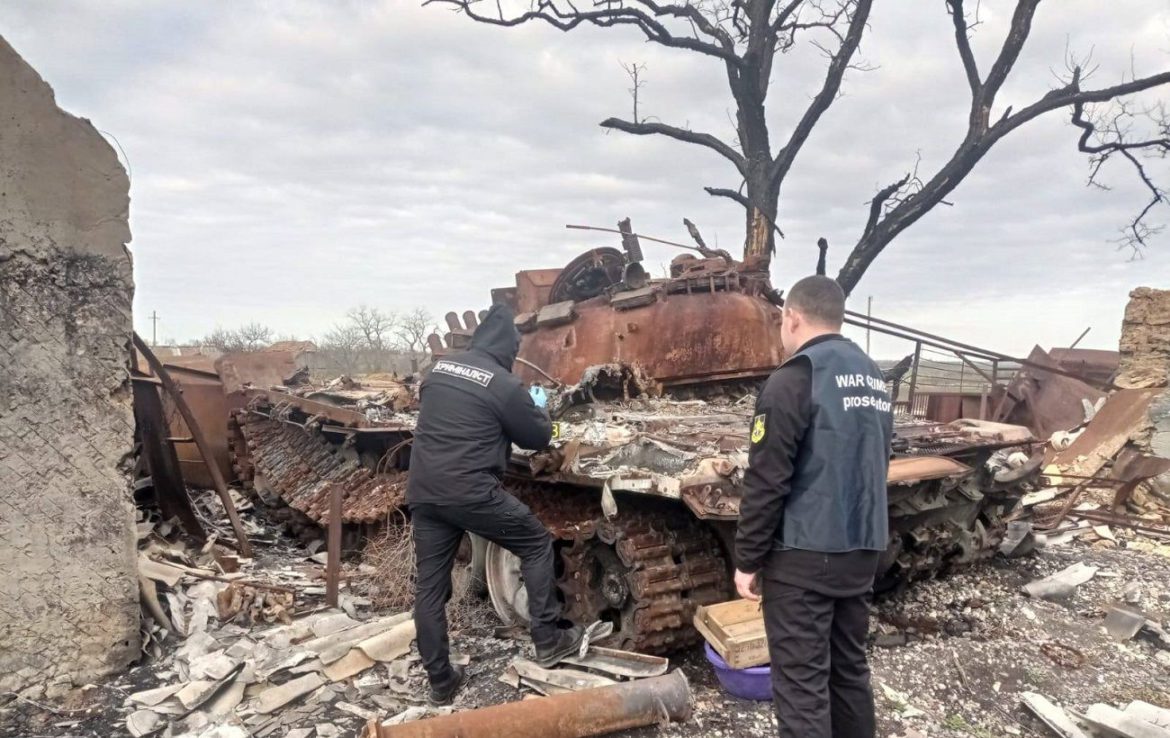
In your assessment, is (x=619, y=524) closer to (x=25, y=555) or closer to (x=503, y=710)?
(x=503, y=710)

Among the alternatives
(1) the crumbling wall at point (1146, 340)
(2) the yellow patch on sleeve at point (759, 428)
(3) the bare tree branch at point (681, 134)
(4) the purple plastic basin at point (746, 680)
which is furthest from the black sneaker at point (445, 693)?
(3) the bare tree branch at point (681, 134)

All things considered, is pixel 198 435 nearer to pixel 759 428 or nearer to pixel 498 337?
pixel 498 337

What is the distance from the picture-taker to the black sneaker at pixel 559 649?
4207mm

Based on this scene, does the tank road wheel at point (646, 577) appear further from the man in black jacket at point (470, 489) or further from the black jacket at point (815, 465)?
the black jacket at point (815, 465)

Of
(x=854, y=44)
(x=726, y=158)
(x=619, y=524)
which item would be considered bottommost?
(x=619, y=524)

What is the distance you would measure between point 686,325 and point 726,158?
986cm

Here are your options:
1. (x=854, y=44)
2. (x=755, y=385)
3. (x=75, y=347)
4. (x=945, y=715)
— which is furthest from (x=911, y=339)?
(x=854, y=44)

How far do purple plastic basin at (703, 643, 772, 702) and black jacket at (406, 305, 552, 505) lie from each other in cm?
139

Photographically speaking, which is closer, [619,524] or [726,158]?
[619,524]

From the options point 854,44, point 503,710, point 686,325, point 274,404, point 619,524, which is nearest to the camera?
point 503,710

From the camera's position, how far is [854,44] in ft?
47.6

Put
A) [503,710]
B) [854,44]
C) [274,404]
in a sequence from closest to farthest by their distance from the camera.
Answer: [503,710] → [274,404] → [854,44]

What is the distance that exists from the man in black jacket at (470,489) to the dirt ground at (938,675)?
0.36 m

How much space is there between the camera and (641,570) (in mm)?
4066
